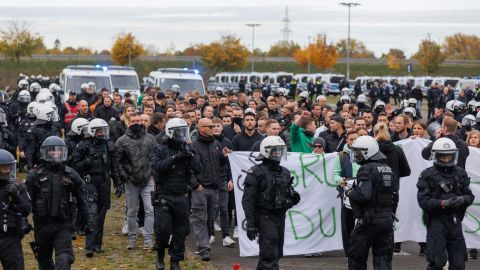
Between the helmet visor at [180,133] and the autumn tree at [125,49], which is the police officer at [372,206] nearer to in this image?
the helmet visor at [180,133]

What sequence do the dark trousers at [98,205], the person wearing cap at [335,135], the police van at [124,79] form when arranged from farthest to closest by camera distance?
the police van at [124,79]
the person wearing cap at [335,135]
the dark trousers at [98,205]

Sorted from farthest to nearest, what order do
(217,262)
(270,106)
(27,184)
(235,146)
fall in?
(270,106) → (235,146) → (217,262) → (27,184)

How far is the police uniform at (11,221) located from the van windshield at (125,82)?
2499 centimetres

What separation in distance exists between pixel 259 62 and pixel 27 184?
100 metres

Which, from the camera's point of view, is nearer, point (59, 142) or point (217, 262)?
point (59, 142)

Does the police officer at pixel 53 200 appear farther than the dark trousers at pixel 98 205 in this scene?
No

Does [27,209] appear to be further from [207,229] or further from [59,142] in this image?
[207,229]

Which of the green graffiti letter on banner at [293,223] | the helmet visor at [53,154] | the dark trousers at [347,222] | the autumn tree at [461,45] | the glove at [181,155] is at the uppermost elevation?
the autumn tree at [461,45]

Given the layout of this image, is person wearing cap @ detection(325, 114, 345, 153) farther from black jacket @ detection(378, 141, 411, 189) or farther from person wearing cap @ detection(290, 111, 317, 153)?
black jacket @ detection(378, 141, 411, 189)

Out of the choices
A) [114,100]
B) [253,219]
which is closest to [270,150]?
[253,219]

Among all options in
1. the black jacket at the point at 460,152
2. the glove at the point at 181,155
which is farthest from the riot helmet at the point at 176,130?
the black jacket at the point at 460,152

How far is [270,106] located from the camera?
62.3 ft

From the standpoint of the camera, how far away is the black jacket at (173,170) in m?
11.4

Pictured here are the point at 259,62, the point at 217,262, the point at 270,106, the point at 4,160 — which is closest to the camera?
the point at 4,160
